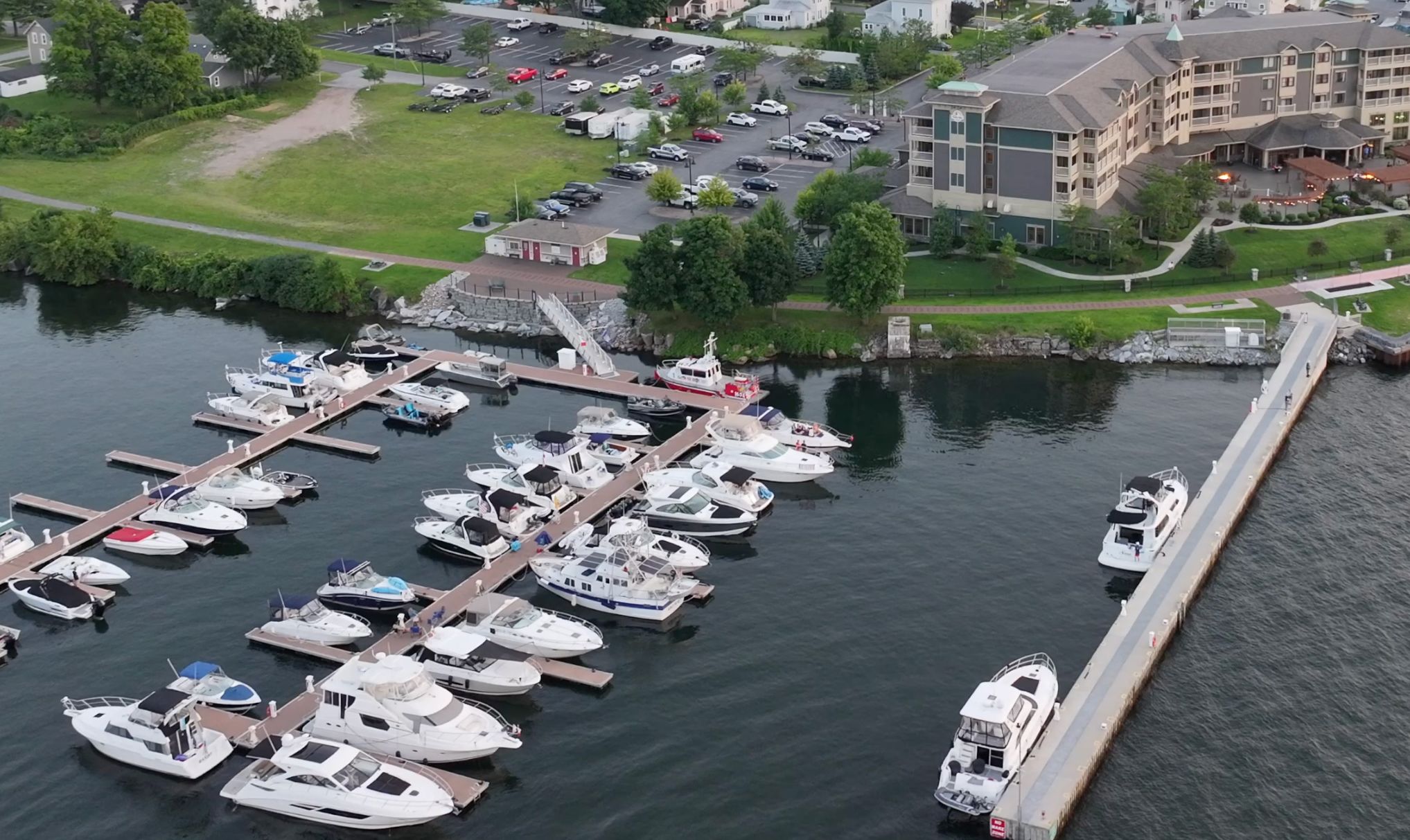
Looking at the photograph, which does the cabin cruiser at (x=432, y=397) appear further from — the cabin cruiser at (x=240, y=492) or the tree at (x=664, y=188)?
the tree at (x=664, y=188)

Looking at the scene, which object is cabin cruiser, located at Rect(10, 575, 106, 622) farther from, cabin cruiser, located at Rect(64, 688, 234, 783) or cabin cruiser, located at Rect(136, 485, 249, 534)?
cabin cruiser, located at Rect(64, 688, 234, 783)

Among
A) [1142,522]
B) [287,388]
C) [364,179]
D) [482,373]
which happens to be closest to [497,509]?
[482,373]

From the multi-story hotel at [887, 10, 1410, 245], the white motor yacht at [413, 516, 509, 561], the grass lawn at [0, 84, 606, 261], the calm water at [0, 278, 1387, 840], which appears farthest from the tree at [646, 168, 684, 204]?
the white motor yacht at [413, 516, 509, 561]

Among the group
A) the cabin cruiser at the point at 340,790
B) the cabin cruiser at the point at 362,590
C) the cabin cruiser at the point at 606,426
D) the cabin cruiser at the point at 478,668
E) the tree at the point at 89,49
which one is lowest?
the cabin cruiser at the point at 340,790

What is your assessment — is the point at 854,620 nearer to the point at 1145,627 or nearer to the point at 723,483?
the point at 1145,627

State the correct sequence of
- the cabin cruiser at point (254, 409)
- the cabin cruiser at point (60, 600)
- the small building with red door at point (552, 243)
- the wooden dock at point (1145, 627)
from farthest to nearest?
the small building with red door at point (552, 243) → the cabin cruiser at point (254, 409) → the cabin cruiser at point (60, 600) → the wooden dock at point (1145, 627)

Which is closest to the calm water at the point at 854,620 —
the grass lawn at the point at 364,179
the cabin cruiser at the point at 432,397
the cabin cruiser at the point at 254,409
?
the cabin cruiser at the point at 432,397
